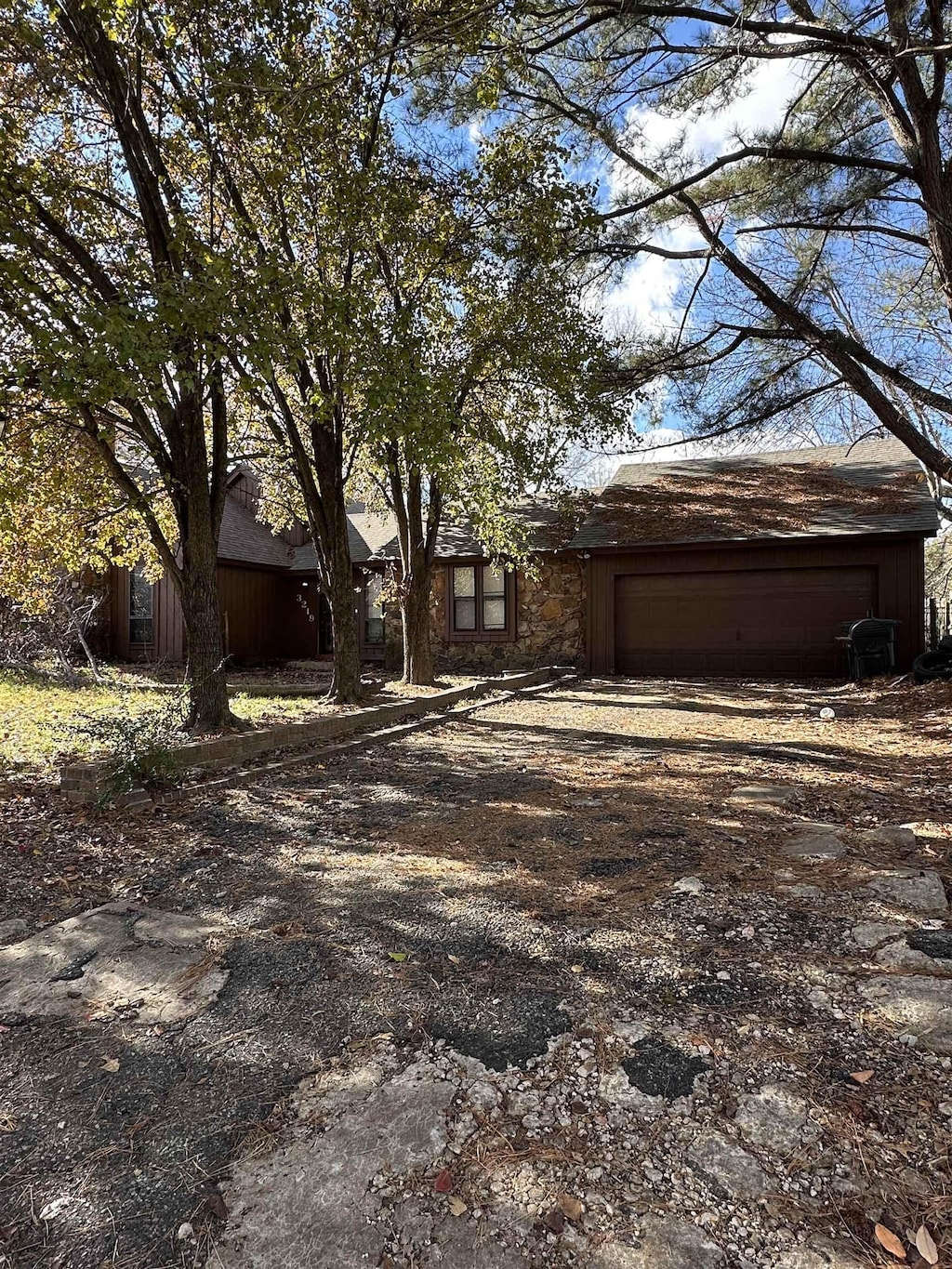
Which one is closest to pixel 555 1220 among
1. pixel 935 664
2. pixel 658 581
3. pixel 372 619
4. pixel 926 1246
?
pixel 926 1246

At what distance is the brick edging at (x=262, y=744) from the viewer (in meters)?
4.92

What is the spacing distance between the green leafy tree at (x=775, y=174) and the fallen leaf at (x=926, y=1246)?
23.2ft

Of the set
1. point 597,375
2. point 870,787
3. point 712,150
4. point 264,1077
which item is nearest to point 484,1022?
point 264,1077

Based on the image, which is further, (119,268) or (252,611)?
(252,611)

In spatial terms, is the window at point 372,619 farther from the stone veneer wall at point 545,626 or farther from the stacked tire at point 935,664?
the stacked tire at point 935,664

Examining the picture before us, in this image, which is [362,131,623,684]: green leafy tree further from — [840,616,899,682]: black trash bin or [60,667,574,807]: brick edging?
[840,616,899,682]: black trash bin

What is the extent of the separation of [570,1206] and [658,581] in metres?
13.0

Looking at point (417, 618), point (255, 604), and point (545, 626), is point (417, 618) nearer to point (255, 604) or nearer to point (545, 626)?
point (545, 626)

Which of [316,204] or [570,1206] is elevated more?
[316,204]

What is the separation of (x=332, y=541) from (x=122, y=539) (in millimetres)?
2751

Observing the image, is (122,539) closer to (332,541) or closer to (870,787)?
(332,541)

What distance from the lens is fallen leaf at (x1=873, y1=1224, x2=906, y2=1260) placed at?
54.3 inches

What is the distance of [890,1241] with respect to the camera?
1401 millimetres

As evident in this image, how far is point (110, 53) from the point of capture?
5.77 meters
